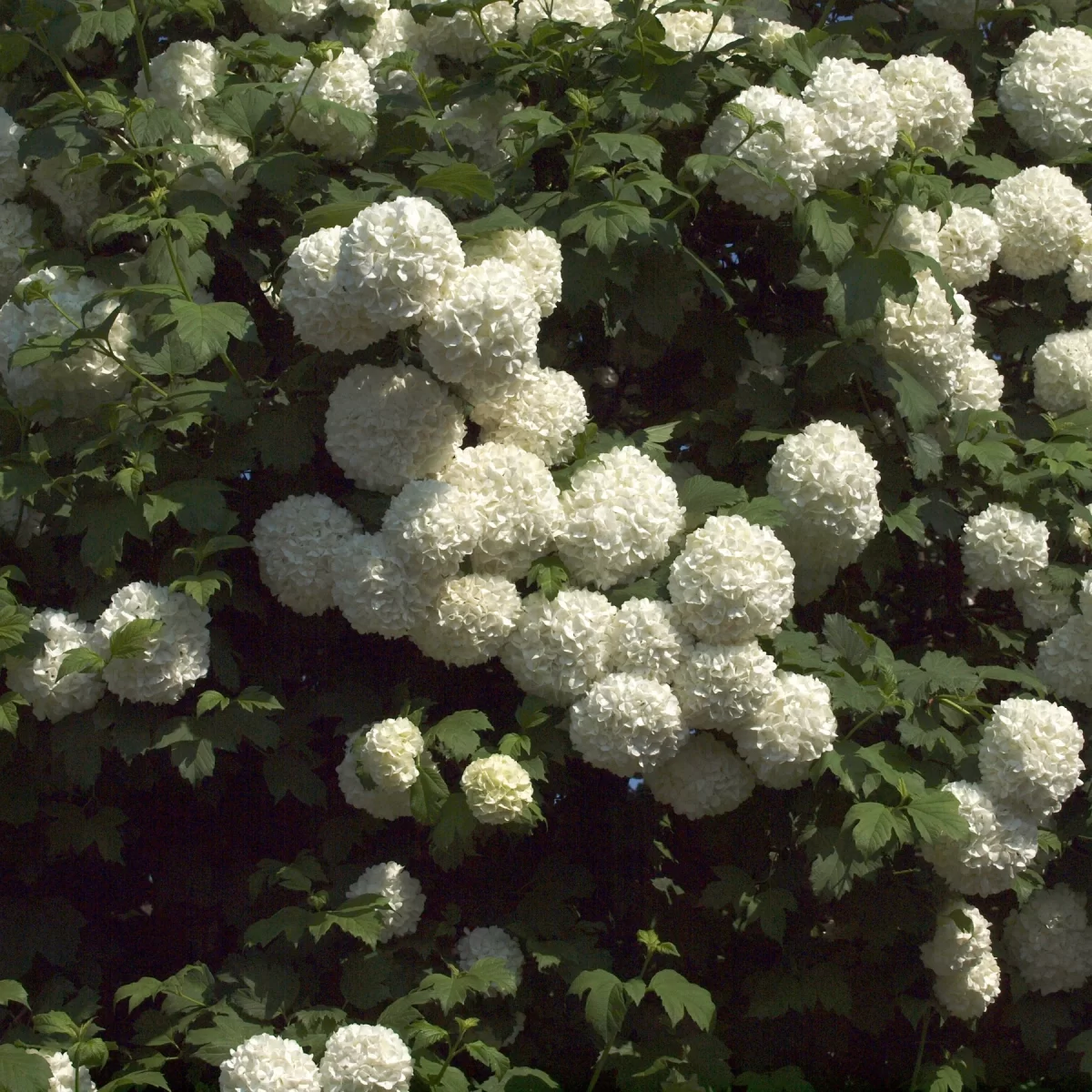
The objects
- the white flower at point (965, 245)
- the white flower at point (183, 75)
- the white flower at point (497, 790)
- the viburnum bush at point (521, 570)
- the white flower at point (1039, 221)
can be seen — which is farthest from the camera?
the white flower at point (1039, 221)

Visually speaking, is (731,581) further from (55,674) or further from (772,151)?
(55,674)

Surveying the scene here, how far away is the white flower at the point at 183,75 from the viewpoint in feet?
13.7

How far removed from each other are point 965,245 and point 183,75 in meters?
2.24

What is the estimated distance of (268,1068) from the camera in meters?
3.35

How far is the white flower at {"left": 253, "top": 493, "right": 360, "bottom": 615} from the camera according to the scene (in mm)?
3770

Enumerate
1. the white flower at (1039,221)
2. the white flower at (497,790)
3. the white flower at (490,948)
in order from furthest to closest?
the white flower at (1039,221) < the white flower at (490,948) < the white flower at (497,790)

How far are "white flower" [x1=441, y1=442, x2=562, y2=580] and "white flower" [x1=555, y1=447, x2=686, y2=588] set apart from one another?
0.19 feet

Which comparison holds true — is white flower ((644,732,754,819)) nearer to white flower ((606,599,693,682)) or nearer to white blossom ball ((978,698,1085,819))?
white flower ((606,599,693,682))

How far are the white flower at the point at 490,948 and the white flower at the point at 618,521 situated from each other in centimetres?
89

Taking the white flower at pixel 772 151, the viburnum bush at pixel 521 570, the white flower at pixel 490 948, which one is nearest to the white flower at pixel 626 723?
the viburnum bush at pixel 521 570

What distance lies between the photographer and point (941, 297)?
4223mm

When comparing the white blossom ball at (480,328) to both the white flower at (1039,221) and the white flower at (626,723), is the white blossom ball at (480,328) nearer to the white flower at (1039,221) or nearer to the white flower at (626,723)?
the white flower at (626,723)

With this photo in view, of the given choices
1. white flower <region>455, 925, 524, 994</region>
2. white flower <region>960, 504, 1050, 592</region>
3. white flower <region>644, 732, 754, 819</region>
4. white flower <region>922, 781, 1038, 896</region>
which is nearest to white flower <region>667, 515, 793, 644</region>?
white flower <region>644, 732, 754, 819</region>

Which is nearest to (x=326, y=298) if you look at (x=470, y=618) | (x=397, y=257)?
(x=397, y=257)
